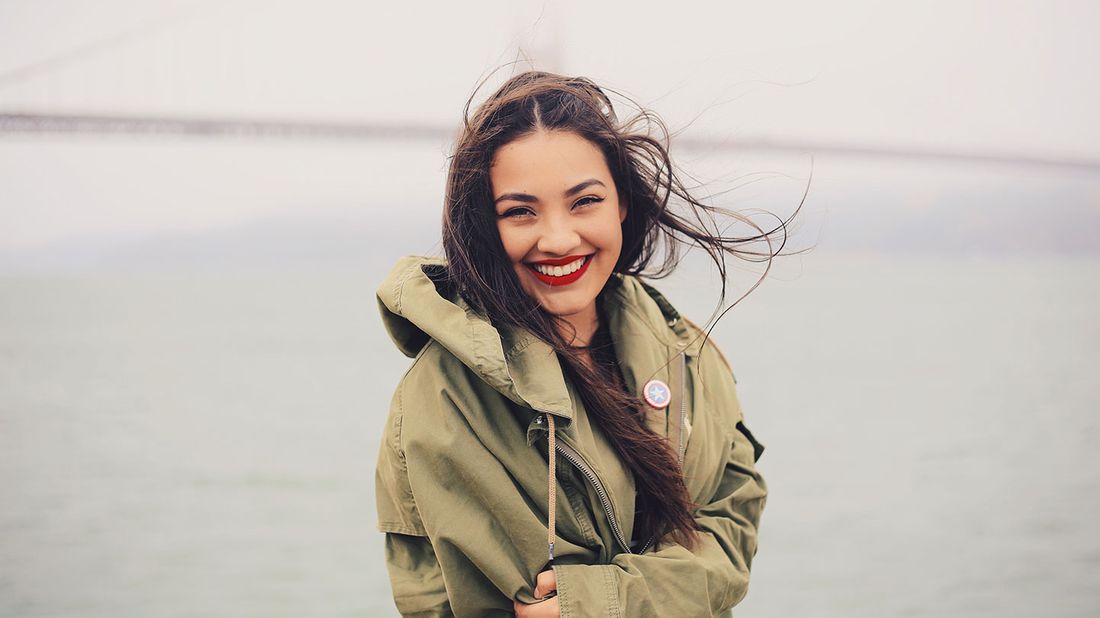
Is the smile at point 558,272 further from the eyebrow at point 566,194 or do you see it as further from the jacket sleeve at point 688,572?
the jacket sleeve at point 688,572

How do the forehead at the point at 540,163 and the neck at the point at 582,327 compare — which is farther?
the neck at the point at 582,327

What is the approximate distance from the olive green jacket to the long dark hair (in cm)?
2

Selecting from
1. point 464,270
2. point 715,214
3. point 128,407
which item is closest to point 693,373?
point 715,214

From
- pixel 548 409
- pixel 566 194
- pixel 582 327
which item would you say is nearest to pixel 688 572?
pixel 548 409

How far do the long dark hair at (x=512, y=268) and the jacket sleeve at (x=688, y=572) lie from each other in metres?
0.04

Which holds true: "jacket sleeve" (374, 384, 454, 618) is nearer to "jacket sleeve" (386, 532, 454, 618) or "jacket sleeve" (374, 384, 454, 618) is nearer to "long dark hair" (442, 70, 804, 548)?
"jacket sleeve" (386, 532, 454, 618)

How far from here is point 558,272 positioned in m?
1.25

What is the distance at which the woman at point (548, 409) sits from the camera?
44.8 inches

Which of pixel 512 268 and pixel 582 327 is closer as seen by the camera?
pixel 512 268

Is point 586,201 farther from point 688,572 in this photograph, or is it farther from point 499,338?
point 688,572

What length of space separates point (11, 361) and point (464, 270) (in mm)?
8336

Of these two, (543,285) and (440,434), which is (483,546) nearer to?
(440,434)

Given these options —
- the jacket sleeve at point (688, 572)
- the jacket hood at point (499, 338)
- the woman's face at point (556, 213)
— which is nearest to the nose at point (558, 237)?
the woman's face at point (556, 213)

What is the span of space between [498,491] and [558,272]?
0.28 meters
